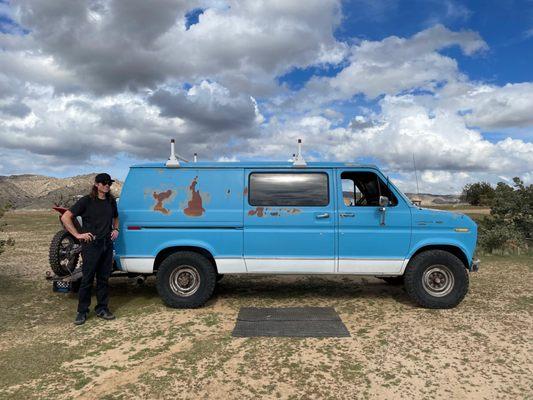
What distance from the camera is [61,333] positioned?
524 centimetres

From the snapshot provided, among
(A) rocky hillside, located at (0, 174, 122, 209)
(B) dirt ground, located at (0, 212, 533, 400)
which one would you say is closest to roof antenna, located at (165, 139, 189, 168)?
(B) dirt ground, located at (0, 212, 533, 400)

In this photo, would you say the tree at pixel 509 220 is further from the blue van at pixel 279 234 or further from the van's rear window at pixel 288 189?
the van's rear window at pixel 288 189

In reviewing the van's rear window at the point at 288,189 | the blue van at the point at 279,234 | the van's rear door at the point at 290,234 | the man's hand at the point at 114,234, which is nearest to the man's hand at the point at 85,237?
the man's hand at the point at 114,234

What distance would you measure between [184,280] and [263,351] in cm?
206

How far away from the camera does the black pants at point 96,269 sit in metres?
5.66

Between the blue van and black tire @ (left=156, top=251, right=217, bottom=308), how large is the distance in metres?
0.01

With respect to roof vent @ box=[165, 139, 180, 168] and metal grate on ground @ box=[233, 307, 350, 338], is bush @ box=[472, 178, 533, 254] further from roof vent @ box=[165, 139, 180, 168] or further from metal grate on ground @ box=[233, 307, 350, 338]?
roof vent @ box=[165, 139, 180, 168]

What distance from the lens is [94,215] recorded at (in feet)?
18.6

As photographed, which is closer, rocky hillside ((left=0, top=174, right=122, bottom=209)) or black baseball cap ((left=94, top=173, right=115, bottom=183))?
black baseball cap ((left=94, top=173, right=115, bottom=183))

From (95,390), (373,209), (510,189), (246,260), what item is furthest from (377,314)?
(510,189)

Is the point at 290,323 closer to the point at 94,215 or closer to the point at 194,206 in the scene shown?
the point at 194,206

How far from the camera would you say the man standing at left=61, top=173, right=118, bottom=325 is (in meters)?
5.61

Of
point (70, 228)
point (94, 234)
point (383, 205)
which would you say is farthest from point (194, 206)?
point (383, 205)

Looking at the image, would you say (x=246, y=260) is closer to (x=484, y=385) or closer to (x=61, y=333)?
(x=61, y=333)
